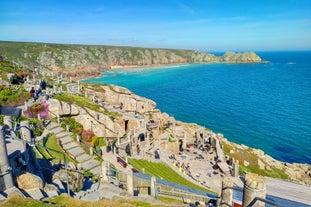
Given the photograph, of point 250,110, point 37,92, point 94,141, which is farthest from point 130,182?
point 250,110

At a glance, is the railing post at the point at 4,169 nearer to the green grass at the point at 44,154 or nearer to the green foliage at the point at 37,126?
the green grass at the point at 44,154

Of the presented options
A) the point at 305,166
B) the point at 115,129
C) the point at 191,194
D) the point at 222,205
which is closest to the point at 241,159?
the point at 305,166

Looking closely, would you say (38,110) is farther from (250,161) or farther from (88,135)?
(250,161)

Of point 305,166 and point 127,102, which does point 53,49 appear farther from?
point 305,166

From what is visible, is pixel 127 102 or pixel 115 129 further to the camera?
pixel 127 102

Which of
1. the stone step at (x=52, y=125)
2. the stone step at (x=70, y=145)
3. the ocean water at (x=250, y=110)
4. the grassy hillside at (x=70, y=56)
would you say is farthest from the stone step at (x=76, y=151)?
the grassy hillside at (x=70, y=56)

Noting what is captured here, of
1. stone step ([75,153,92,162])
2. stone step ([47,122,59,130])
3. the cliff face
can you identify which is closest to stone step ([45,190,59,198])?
stone step ([75,153,92,162])
